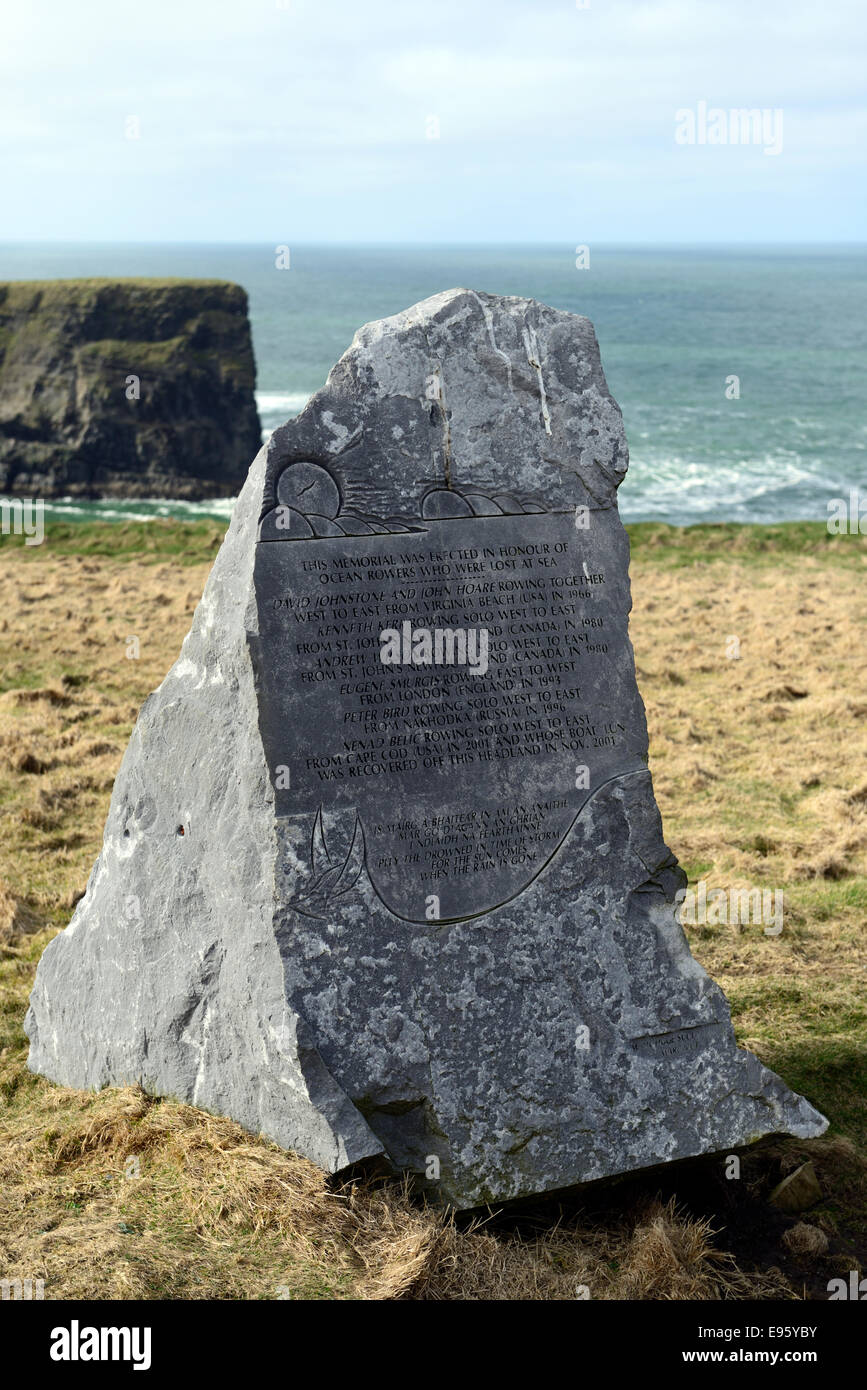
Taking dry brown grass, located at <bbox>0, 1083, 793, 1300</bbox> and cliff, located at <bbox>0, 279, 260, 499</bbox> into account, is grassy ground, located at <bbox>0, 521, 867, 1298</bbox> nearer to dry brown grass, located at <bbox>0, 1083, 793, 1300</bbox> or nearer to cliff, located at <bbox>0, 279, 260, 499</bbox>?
dry brown grass, located at <bbox>0, 1083, 793, 1300</bbox>

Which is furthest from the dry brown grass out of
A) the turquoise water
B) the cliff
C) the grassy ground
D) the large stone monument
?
the cliff

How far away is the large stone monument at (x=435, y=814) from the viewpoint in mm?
4758

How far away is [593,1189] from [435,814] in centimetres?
183

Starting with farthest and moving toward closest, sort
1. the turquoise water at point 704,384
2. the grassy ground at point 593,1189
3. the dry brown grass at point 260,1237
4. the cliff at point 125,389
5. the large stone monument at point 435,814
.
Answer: the cliff at point 125,389, the turquoise water at point 704,384, the large stone monument at point 435,814, the grassy ground at point 593,1189, the dry brown grass at point 260,1237

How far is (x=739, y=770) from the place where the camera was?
10500mm

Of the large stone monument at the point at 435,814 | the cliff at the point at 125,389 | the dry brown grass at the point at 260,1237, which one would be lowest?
the dry brown grass at the point at 260,1237

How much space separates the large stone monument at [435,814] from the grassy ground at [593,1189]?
269 millimetres

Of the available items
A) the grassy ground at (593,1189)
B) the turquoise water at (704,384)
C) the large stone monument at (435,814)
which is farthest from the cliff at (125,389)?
the large stone monument at (435,814)

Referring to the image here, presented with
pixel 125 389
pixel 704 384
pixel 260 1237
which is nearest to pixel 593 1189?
pixel 260 1237

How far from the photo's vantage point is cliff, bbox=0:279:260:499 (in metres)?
57.3

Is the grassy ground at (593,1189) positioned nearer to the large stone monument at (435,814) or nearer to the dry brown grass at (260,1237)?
the dry brown grass at (260,1237)

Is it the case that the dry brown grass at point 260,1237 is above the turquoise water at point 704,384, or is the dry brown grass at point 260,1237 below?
below

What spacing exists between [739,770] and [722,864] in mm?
2226
